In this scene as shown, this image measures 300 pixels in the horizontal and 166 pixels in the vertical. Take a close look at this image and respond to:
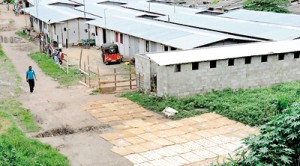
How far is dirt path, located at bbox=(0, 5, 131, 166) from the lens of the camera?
15.7 m

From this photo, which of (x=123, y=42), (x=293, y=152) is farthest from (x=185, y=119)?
(x=123, y=42)

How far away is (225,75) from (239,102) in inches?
93.6

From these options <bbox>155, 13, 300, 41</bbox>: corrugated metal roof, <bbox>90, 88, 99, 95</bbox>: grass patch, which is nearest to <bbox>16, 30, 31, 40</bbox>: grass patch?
<bbox>155, 13, 300, 41</bbox>: corrugated metal roof

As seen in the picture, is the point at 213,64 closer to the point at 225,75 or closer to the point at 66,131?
the point at 225,75

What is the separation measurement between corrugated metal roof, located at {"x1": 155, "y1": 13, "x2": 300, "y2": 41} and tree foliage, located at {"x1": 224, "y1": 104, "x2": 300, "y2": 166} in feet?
50.7

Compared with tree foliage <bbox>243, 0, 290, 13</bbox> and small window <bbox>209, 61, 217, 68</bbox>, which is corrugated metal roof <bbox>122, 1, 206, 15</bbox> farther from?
small window <bbox>209, 61, 217, 68</bbox>

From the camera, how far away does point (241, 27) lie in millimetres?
31156

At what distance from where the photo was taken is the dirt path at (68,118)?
15.7 m

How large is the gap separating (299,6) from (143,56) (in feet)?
95.3

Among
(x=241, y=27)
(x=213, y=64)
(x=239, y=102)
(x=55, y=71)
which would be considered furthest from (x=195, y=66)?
(x=55, y=71)

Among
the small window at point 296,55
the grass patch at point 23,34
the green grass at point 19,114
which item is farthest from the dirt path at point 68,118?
the grass patch at point 23,34

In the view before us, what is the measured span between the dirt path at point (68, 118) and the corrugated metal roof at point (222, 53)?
149 inches

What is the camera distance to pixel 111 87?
24.1m

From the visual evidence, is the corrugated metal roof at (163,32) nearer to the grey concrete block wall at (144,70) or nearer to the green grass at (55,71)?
the grey concrete block wall at (144,70)
